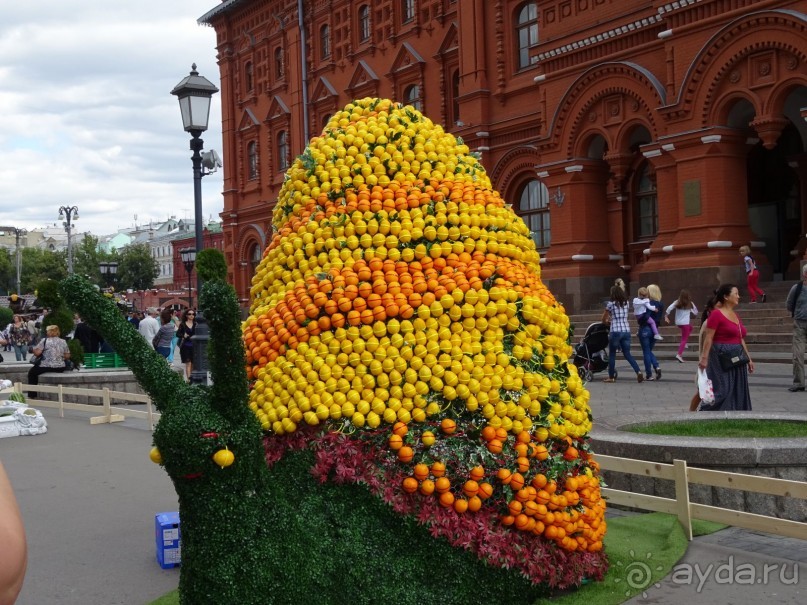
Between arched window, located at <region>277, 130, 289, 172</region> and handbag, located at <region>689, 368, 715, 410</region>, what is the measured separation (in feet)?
92.1

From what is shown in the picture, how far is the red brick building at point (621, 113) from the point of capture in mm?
17859

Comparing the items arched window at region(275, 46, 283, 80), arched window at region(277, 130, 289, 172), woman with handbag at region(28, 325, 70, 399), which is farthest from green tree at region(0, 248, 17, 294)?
woman with handbag at region(28, 325, 70, 399)

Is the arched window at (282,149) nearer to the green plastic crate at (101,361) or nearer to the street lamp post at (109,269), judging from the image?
the street lamp post at (109,269)

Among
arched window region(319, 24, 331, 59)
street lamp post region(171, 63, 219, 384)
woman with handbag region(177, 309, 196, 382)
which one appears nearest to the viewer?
street lamp post region(171, 63, 219, 384)

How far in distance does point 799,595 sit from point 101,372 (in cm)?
1358

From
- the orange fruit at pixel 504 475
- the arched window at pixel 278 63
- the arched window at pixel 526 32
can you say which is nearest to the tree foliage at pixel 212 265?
the orange fruit at pixel 504 475

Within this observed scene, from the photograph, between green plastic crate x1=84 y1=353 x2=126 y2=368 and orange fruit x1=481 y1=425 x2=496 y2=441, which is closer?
orange fruit x1=481 y1=425 x2=496 y2=441

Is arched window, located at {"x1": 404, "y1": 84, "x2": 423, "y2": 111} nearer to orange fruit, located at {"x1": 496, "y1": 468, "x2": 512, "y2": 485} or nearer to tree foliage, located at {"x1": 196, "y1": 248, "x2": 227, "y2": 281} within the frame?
tree foliage, located at {"x1": 196, "y1": 248, "x2": 227, "y2": 281}

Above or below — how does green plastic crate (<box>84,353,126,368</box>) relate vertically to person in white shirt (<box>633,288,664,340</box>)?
below

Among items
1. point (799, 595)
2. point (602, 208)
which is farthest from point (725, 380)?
point (602, 208)

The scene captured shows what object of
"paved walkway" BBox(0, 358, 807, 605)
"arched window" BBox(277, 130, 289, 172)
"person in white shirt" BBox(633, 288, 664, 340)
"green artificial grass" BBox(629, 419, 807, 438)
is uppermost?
"arched window" BBox(277, 130, 289, 172)

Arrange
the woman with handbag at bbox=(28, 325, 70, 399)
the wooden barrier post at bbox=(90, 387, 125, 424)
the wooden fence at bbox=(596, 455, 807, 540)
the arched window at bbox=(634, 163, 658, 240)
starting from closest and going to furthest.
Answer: the wooden fence at bbox=(596, 455, 807, 540), the wooden barrier post at bbox=(90, 387, 125, 424), the woman with handbag at bbox=(28, 325, 70, 399), the arched window at bbox=(634, 163, 658, 240)

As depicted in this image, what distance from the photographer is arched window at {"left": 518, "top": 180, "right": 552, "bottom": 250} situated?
2411 cm

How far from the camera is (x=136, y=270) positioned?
71.4 metres
